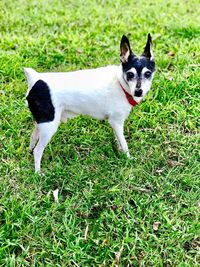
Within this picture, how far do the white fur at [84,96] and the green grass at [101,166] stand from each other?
34cm

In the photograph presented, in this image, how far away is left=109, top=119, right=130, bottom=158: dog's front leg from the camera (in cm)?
414

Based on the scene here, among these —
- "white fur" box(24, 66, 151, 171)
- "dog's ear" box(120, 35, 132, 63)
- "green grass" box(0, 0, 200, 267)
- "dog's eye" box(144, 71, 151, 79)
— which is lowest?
"green grass" box(0, 0, 200, 267)

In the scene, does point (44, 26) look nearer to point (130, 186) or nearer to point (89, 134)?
point (89, 134)

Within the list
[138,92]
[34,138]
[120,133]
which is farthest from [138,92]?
[34,138]

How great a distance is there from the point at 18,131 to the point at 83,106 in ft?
2.85

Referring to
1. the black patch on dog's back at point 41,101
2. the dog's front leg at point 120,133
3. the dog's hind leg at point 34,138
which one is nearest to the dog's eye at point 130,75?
the dog's front leg at point 120,133

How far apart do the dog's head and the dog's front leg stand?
0.35 metres

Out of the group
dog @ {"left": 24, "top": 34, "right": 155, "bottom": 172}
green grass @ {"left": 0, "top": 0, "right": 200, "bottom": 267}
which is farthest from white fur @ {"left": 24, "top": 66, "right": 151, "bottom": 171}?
green grass @ {"left": 0, "top": 0, "right": 200, "bottom": 267}

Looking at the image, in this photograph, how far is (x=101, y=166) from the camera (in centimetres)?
417

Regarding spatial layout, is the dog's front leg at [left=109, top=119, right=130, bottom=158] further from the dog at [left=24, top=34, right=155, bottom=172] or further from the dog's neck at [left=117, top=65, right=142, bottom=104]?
the dog's neck at [left=117, top=65, right=142, bottom=104]

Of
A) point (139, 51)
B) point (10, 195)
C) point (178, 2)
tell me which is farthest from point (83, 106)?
point (178, 2)

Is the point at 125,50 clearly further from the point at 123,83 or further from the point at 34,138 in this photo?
the point at 34,138

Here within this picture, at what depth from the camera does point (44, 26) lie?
21.5ft

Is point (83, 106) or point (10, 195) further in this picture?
point (83, 106)
